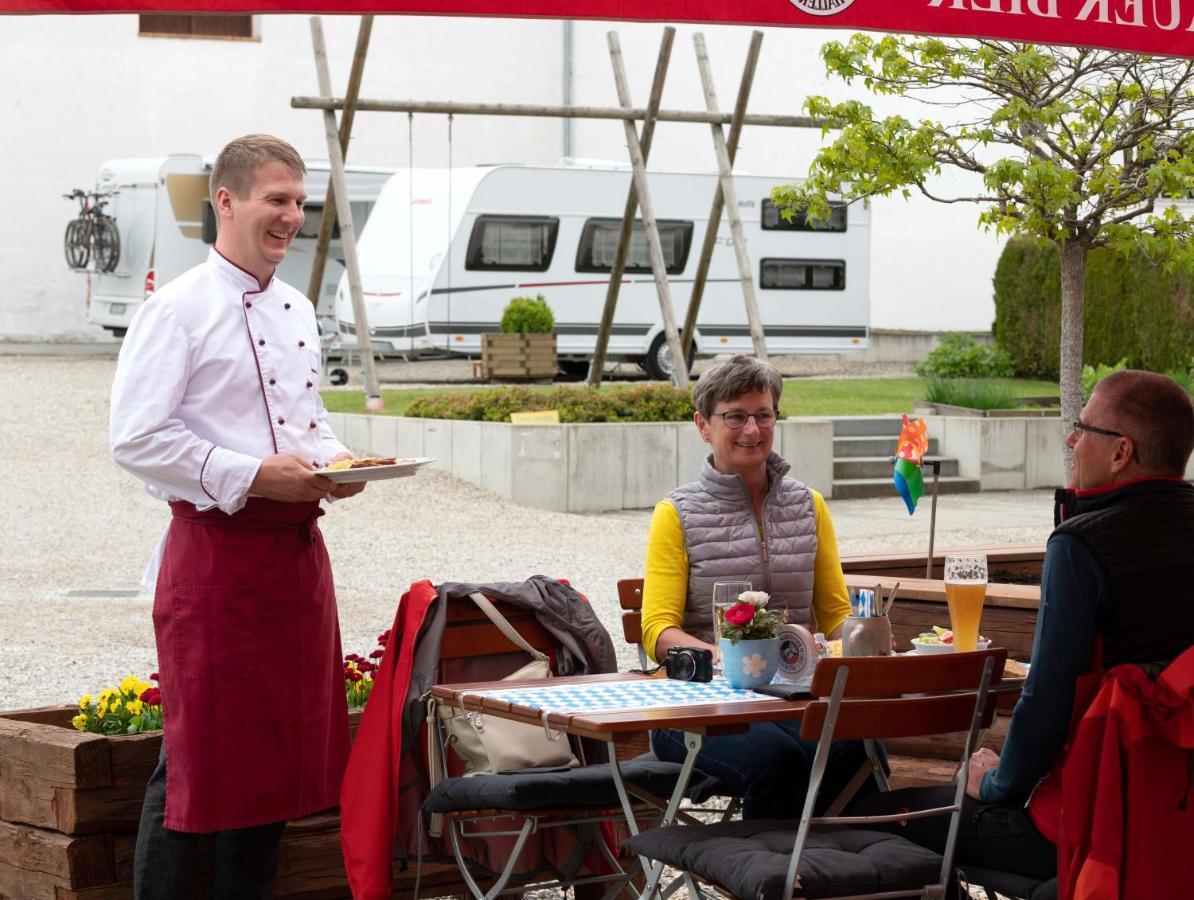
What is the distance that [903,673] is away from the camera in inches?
133

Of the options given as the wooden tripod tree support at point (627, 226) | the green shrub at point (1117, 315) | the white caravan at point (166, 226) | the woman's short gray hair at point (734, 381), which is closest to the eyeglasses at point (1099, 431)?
the woman's short gray hair at point (734, 381)

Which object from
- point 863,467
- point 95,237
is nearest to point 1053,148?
point 863,467

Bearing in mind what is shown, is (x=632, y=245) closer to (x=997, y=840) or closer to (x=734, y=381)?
(x=734, y=381)

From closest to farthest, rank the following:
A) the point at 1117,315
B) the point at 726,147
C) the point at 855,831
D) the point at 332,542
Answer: the point at 855,831 → the point at 332,542 → the point at 726,147 → the point at 1117,315

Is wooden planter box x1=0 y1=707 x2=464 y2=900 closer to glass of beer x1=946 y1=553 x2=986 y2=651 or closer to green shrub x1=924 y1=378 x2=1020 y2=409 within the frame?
glass of beer x1=946 y1=553 x2=986 y2=651

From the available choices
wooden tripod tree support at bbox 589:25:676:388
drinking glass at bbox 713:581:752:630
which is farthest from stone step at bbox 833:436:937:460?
drinking glass at bbox 713:581:752:630

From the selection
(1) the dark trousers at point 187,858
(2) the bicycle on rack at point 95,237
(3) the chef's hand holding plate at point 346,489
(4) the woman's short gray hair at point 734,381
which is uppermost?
(2) the bicycle on rack at point 95,237

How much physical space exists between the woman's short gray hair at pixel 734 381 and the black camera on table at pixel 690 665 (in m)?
0.72

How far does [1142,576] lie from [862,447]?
12378 millimetres

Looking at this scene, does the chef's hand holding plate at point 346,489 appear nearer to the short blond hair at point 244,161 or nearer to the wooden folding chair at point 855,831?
the short blond hair at point 244,161

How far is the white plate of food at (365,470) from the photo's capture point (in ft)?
11.5

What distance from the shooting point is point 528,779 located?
3.98 meters

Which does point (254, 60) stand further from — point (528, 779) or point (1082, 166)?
point (528, 779)

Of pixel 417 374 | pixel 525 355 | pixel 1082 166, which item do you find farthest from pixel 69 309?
pixel 1082 166
